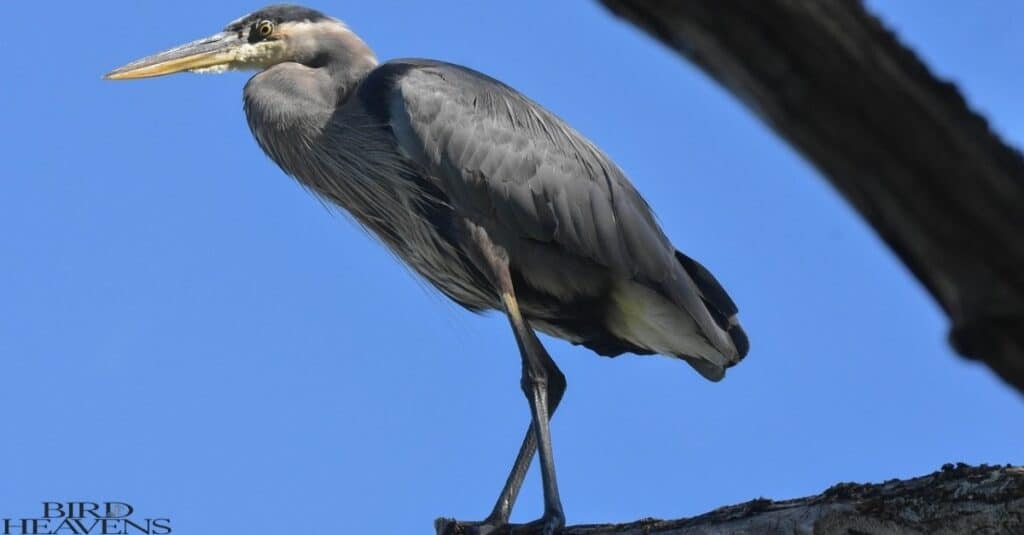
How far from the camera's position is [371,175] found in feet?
23.4

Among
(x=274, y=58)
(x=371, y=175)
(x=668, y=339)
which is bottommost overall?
(x=668, y=339)

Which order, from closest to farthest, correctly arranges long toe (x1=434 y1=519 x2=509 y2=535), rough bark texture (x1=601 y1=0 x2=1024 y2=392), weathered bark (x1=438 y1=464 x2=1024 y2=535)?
rough bark texture (x1=601 y1=0 x2=1024 y2=392) → weathered bark (x1=438 y1=464 x2=1024 y2=535) → long toe (x1=434 y1=519 x2=509 y2=535)

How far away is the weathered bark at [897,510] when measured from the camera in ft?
15.5

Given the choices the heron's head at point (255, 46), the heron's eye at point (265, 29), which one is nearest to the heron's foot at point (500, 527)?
the heron's head at point (255, 46)

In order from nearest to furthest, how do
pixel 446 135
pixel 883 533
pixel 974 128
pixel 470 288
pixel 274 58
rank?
pixel 974 128, pixel 883 533, pixel 446 135, pixel 470 288, pixel 274 58

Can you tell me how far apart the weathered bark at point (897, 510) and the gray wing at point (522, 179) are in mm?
1735

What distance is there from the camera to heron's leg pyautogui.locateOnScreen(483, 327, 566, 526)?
21.6 feet

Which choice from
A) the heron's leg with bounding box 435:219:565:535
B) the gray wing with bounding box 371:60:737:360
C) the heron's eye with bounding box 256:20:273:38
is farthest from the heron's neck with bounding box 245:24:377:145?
the heron's leg with bounding box 435:219:565:535

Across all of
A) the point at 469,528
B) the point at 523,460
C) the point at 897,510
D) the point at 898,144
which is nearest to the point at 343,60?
the point at 523,460

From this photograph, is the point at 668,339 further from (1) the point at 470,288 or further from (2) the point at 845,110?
(2) the point at 845,110

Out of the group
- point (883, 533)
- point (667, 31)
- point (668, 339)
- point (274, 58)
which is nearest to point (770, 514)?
point (883, 533)

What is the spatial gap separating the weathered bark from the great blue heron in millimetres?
1349

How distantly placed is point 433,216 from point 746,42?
523cm

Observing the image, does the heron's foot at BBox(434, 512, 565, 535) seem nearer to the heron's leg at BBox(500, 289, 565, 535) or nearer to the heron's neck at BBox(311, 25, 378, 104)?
the heron's leg at BBox(500, 289, 565, 535)
